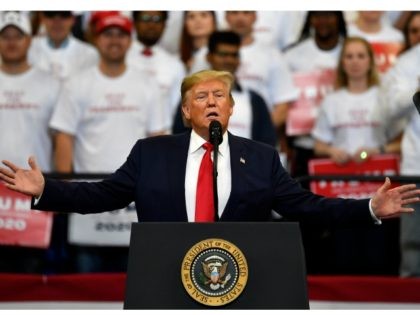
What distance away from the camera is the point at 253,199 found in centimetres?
438

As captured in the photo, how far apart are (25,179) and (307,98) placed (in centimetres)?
372

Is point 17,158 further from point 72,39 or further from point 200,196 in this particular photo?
point 200,196

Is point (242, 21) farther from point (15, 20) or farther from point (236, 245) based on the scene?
point (236, 245)

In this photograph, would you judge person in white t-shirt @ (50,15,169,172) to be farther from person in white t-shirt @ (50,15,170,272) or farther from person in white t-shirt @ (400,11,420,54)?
person in white t-shirt @ (400,11,420,54)

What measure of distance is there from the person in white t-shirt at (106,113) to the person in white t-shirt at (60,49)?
0.29 m

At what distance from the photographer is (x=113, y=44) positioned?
24.7 ft

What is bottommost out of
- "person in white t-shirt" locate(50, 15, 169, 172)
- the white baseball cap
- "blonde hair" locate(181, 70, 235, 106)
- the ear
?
the ear

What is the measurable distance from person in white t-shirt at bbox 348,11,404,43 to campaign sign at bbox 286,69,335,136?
43 cm

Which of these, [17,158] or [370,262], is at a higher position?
[17,158]

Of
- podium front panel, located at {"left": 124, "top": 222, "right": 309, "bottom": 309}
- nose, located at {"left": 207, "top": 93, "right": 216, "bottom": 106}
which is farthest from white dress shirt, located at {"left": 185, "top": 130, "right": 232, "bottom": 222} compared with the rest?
podium front panel, located at {"left": 124, "top": 222, "right": 309, "bottom": 309}

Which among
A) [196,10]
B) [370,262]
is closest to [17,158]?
[196,10]

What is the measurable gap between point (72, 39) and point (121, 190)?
364cm

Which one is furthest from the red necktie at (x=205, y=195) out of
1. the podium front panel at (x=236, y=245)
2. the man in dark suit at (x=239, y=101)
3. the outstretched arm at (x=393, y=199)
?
the man in dark suit at (x=239, y=101)

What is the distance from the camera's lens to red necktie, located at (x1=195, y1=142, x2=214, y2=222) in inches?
170
